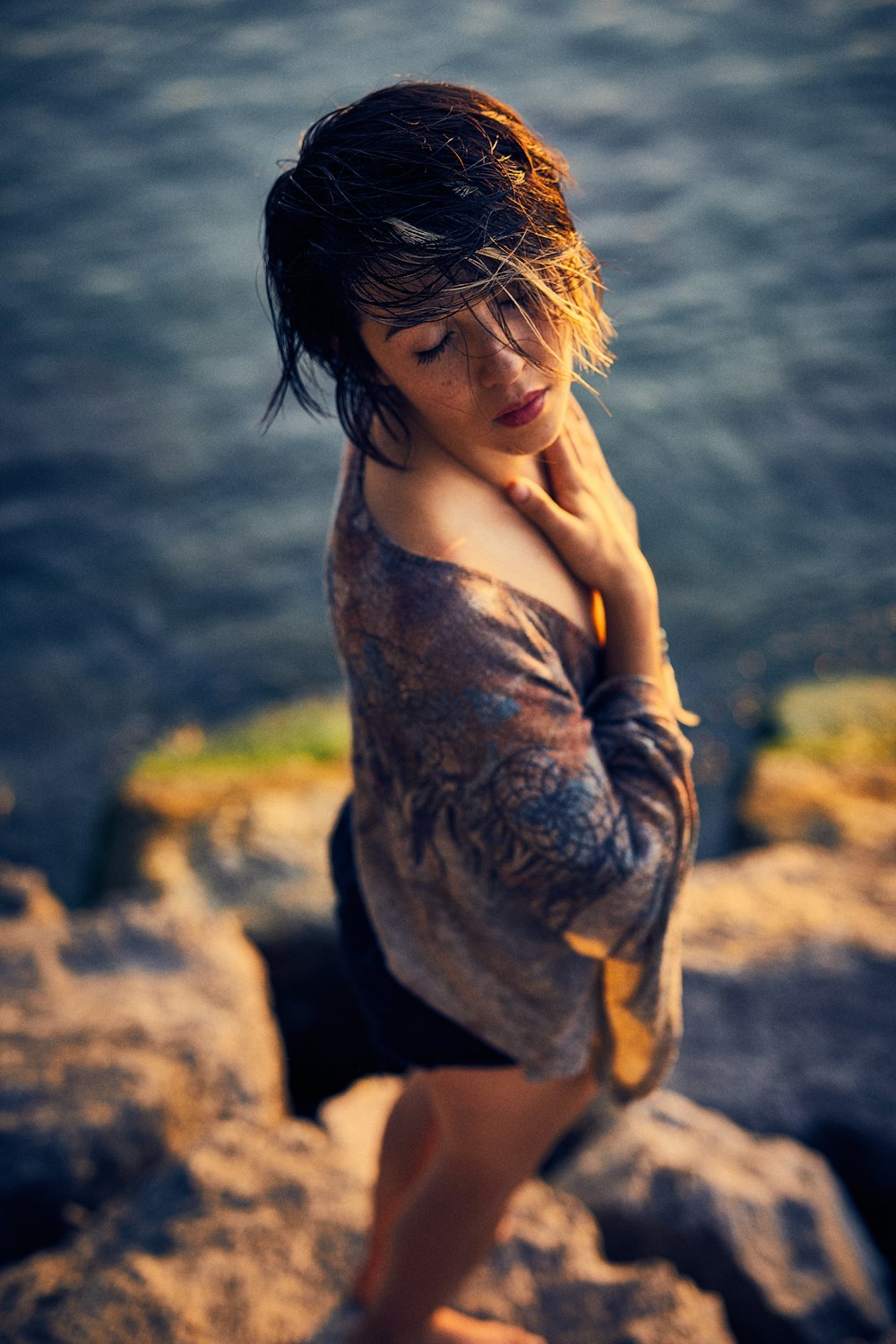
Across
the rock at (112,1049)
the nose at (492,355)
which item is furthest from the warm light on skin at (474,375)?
the rock at (112,1049)

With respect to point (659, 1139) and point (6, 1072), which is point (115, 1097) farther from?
point (659, 1139)

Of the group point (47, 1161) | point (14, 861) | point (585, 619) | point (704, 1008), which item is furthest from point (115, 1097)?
point (14, 861)

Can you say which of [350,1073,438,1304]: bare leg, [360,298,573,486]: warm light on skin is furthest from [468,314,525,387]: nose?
[350,1073,438,1304]: bare leg

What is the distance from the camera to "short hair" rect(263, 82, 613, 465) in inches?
52.4

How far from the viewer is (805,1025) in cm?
279

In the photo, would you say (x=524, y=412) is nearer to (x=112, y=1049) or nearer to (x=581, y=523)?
(x=581, y=523)

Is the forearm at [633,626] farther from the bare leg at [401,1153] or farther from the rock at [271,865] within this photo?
the rock at [271,865]

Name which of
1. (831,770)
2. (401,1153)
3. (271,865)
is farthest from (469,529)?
(831,770)

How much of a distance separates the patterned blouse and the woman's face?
173 millimetres

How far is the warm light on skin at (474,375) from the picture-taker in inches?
54.7

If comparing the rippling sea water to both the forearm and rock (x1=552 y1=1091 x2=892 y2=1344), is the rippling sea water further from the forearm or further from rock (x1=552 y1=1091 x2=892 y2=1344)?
the forearm

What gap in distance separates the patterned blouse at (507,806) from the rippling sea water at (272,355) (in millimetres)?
3205

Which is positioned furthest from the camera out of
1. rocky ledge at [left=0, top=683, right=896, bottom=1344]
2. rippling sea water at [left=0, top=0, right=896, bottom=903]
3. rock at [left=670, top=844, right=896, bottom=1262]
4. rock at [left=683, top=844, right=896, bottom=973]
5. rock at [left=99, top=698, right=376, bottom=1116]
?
rippling sea water at [left=0, top=0, right=896, bottom=903]

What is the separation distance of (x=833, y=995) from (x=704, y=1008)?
0.30 meters
